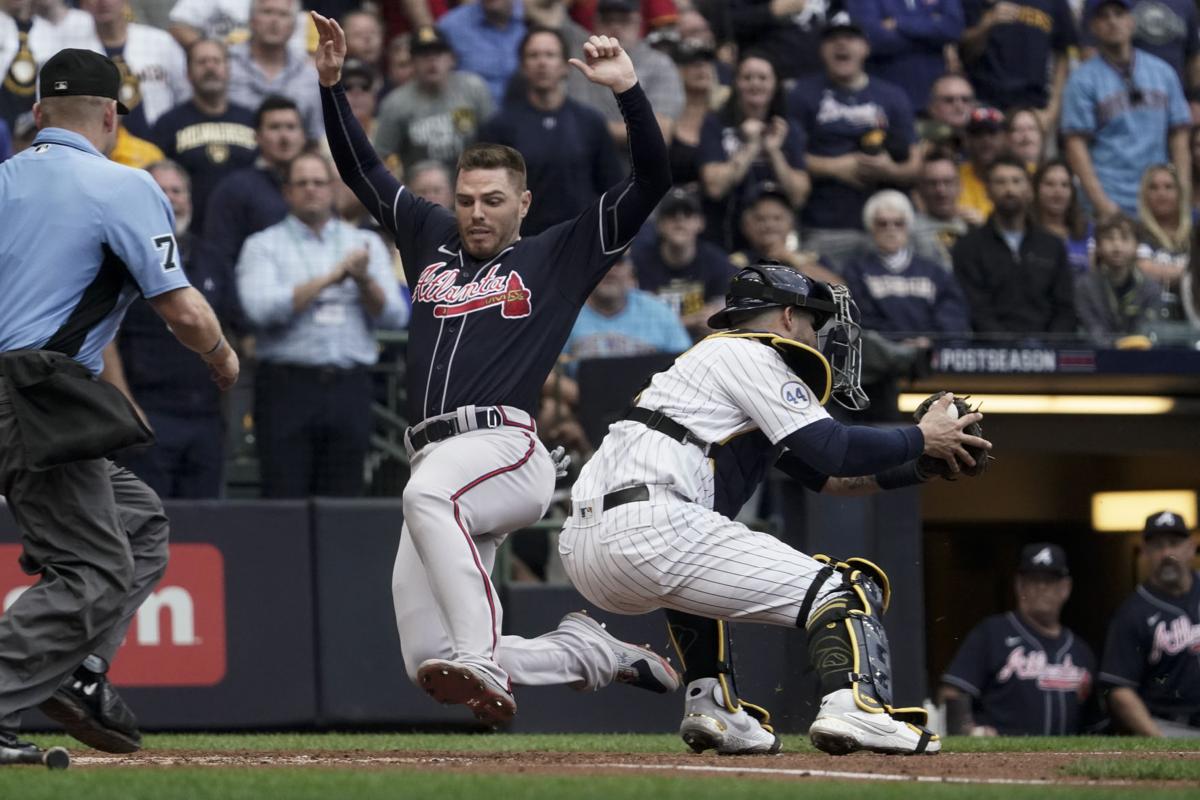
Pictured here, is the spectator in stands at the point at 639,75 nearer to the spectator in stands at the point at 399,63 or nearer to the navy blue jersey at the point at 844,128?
the navy blue jersey at the point at 844,128

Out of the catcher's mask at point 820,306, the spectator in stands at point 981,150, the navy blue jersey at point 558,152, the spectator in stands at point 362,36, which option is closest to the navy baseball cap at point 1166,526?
the spectator in stands at point 981,150

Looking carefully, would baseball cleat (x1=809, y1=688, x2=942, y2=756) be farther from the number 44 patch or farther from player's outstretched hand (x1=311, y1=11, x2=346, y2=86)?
player's outstretched hand (x1=311, y1=11, x2=346, y2=86)

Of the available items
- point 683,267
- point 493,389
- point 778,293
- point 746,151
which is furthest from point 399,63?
point 778,293

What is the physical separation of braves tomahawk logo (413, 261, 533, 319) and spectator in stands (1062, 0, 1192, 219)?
303 inches

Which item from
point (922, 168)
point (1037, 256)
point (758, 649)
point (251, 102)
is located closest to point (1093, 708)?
point (758, 649)

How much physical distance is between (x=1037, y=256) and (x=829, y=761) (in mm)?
6130

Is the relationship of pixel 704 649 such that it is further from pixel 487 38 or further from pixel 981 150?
pixel 981 150

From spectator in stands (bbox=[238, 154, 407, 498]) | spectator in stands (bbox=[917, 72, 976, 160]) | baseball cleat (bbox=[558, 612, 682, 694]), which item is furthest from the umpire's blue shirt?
spectator in stands (bbox=[917, 72, 976, 160])

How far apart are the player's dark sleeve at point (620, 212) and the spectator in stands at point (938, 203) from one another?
5.72 metres

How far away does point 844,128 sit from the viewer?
11.6 m

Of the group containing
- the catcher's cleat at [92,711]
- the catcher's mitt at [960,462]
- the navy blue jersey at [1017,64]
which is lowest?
the catcher's cleat at [92,711]

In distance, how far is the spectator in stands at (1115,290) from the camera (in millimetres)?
10922

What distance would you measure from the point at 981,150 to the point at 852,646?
7560 mm

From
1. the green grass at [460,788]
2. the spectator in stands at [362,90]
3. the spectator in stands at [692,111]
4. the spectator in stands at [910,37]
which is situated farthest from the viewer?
the spectator in stands at [910,37]
